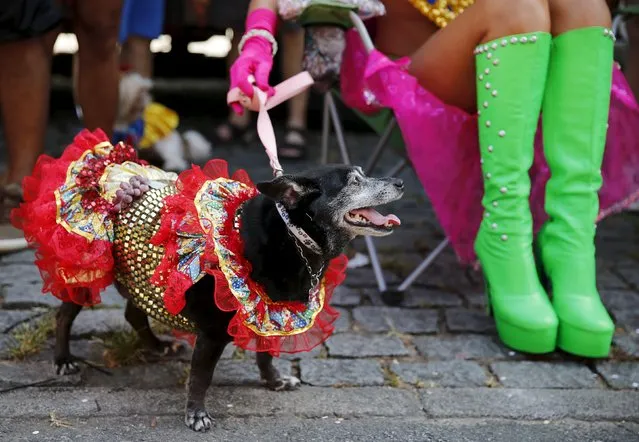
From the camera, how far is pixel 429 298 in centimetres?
271

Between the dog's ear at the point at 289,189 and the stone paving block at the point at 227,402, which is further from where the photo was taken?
the stone paving block at the point at 227,402

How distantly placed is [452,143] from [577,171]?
1.25 ft

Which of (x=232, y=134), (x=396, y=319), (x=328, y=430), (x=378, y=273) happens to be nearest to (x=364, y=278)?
(x=378, y=273)

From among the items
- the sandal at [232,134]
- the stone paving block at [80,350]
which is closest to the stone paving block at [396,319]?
the stone paving block at [80,350]

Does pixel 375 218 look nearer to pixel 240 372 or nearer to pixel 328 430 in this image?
pixel 328 430

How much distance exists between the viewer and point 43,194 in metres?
1.96

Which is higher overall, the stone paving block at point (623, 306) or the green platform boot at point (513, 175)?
the green platform boot at point (513, 175)

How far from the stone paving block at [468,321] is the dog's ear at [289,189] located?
0.93 m

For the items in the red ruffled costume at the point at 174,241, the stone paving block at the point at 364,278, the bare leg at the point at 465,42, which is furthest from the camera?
the stone paving block at the point at 364,278

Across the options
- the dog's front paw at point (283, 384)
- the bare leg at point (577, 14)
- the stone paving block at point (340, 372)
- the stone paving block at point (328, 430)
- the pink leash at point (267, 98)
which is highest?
the bare leg at point (577, 14)

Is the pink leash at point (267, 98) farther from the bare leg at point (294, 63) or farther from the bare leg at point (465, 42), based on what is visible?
the bare leg at point (294, 63)

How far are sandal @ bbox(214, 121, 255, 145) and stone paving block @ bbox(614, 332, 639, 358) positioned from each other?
2731 millimetres

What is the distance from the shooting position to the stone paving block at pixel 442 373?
2141 mm

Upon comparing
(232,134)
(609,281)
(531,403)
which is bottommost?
(232,134)
